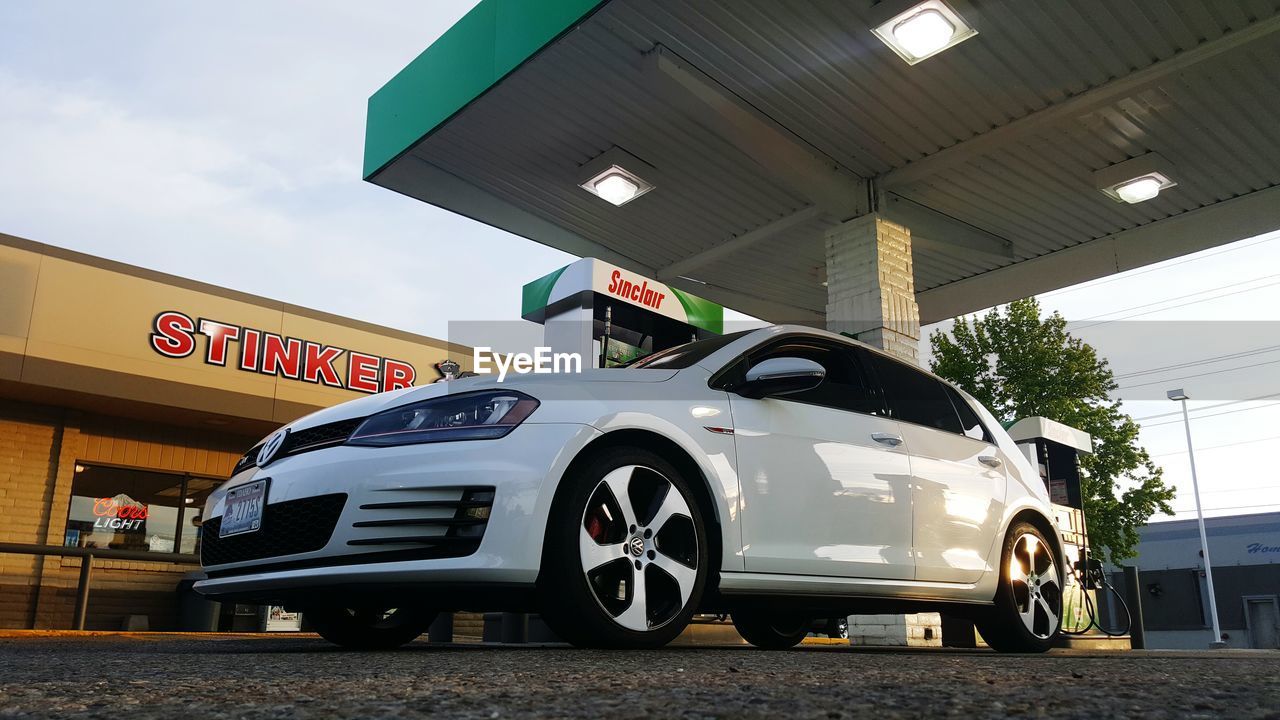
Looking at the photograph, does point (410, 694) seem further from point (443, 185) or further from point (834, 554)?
point (443, 185)

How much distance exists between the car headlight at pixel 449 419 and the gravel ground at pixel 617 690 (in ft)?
3.03

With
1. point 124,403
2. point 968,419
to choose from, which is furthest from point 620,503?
point 124,403

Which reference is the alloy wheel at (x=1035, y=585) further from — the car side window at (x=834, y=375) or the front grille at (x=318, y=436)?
the front grille at (x=318, y=436)

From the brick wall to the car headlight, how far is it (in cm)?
1283

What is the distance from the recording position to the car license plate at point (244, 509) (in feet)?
11.6

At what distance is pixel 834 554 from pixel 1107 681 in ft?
6.49

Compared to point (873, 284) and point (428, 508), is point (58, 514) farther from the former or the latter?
point (428, 508)

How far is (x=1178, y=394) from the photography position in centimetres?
3825

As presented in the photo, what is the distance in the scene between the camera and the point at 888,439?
450 cm

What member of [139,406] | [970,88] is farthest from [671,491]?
[139,406]

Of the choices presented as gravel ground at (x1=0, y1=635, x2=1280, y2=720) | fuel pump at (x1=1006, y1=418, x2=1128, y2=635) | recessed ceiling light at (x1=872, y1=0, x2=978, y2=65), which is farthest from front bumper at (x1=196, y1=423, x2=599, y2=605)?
fuel pump at (x1=1006, y1=418, x2=1128, y2=635)

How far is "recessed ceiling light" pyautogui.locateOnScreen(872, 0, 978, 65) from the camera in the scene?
7710mm

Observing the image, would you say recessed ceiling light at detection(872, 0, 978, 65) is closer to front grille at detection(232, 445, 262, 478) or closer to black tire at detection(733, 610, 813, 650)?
black tire at detection(733, 610, 813, 650)

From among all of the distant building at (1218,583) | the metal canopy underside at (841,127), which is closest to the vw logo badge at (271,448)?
the metal canopy underside at (841,127)
